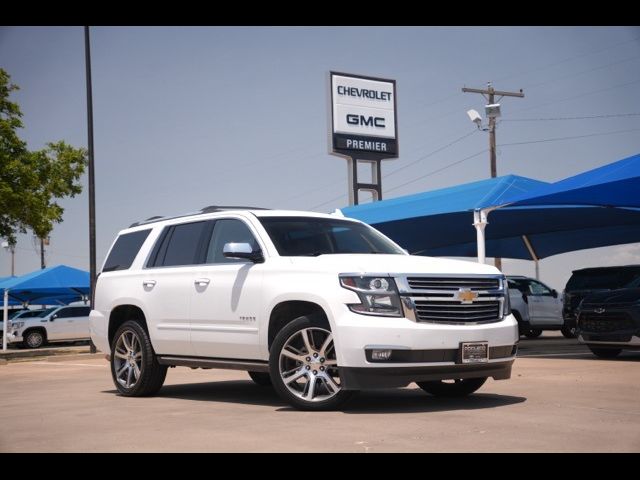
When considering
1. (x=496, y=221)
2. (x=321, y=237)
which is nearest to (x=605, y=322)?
(x=321, y=237)

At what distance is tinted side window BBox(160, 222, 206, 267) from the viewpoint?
976cm

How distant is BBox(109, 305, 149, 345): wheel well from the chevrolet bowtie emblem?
3.97m

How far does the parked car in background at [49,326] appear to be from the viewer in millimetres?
31328

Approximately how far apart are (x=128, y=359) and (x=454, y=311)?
4.08 metres

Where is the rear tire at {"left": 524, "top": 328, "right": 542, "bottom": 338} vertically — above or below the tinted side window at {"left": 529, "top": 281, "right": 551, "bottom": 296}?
below

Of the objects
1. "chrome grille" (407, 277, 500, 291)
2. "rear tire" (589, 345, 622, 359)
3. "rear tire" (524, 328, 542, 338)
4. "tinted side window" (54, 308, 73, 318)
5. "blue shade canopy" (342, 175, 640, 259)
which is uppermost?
"blue shade canopy" (342, 175, 640, 259)

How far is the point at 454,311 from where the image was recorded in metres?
8.07

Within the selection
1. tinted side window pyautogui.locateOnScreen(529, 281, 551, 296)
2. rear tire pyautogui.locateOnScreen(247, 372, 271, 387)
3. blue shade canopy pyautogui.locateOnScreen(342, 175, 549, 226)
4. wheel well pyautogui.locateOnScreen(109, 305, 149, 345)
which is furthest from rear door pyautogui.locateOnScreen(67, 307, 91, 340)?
rear tire pyautogui.locateOnScreen(247, 372, 271, 387)

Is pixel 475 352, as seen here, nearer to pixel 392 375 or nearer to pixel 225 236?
pixel 392 375

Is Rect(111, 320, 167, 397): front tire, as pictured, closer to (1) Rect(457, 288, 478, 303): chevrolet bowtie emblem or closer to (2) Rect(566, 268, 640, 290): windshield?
(1) Rect(457, 288, 478, 303): chevrolet bowtie emblem
